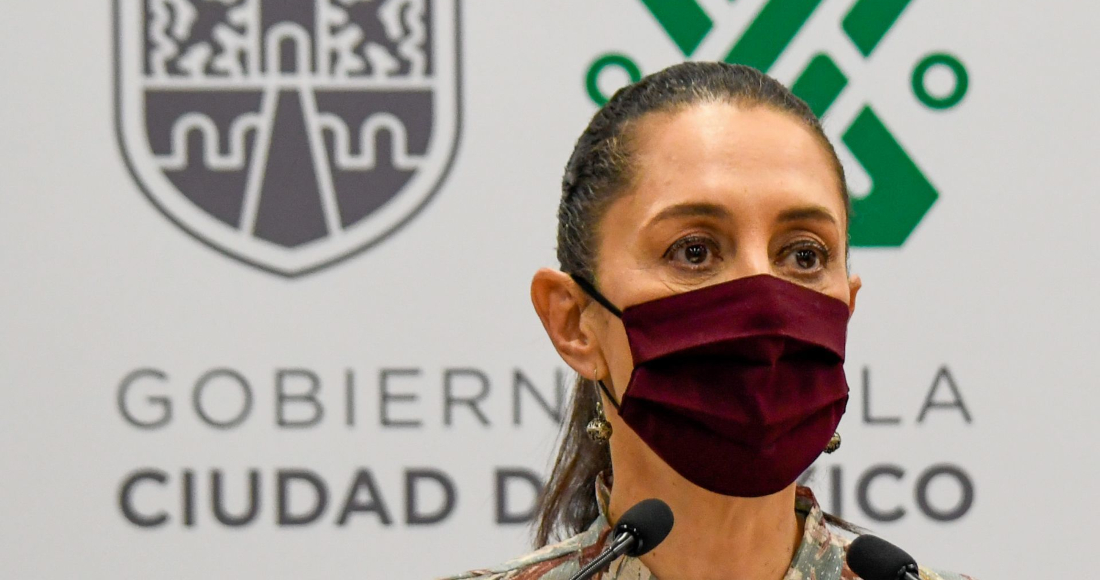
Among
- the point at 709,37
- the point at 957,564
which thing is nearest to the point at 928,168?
the point at 709,37

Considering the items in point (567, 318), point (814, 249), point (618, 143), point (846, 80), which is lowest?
point (567, 318)

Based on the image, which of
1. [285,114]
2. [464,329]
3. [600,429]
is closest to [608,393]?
[600,429]

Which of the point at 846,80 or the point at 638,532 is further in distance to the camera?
the point at 846,80

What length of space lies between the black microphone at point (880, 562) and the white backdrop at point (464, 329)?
132 centimetres

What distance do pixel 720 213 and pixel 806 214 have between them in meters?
0.10

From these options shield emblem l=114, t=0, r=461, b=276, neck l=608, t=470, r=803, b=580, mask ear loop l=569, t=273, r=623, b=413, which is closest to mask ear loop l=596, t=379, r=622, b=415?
mask ear loop l=569, t=273, r=623, b=413

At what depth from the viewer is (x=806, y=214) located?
155 cm

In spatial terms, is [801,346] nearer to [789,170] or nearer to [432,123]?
[789,170]

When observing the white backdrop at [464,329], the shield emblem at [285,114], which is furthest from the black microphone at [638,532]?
the shield emblem at [285,114]

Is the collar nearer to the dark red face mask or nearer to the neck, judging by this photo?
the neck

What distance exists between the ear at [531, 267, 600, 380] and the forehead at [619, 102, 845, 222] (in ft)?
0.49

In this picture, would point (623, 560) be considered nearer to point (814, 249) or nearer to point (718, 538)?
point (718, 538)

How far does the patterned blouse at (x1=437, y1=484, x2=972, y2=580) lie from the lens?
5.28 feet

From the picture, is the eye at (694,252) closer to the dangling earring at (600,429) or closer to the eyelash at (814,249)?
the eyelash at (814,249)
